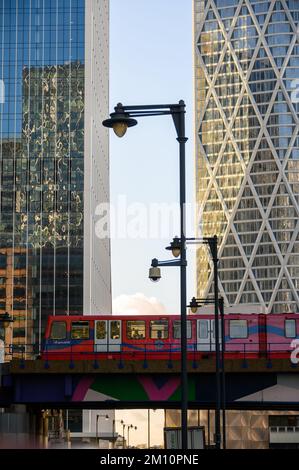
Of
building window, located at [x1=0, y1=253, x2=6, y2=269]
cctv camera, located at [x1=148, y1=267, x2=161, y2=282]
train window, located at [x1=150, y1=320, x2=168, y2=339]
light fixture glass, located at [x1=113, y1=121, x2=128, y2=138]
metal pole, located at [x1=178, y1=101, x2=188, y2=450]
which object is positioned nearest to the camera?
light fixture glass, located at [x1=113, y1=121, x2=128, y2=138]

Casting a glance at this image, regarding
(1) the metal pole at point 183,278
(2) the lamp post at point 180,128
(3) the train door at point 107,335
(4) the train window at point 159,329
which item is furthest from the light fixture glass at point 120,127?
(3) the train door at point 107,335

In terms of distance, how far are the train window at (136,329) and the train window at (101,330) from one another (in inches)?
63.1

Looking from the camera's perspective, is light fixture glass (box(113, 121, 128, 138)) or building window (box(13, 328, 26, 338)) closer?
light fixture glass (box(113, 121, 128, 138))

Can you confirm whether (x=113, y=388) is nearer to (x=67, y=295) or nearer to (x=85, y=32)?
(x=67, y=295)

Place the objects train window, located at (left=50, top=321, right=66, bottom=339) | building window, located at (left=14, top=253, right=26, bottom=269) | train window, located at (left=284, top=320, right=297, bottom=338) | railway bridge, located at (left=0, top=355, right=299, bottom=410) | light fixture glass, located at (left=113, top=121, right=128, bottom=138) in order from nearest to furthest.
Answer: light fixture glass, located at (left=113, top=121, right=128, bottom=138) < railway bridge, located at (left=0, top=355, right=299, bottom=410) < train window, located at (left=50, top=321, right=66, bottom=339) < train window, located at (left=284, top=320, right=297, bottom=338) < building window, located at (left=14, top=253, right=26, bottom=269)

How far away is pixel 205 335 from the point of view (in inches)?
2598

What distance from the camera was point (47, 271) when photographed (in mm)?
166750

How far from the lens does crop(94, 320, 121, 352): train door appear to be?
65.4m

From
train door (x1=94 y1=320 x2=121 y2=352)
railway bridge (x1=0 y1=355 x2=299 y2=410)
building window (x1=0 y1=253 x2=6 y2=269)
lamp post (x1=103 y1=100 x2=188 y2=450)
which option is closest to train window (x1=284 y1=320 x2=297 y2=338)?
railway bridge (x1=0 y1=355 x2=299 y2=410)

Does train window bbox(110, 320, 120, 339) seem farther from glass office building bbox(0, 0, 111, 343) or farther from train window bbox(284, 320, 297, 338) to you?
glass office building bbox(0, 0, 111, 343)

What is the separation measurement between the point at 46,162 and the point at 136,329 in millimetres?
110070

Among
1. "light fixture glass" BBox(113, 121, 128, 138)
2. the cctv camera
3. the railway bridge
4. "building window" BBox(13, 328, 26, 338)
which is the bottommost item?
the railway bridge

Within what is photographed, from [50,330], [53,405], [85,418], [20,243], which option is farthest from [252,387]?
[20,243]

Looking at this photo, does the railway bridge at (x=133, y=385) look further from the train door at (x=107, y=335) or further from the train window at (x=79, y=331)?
the train window at (x=79, y=331)
